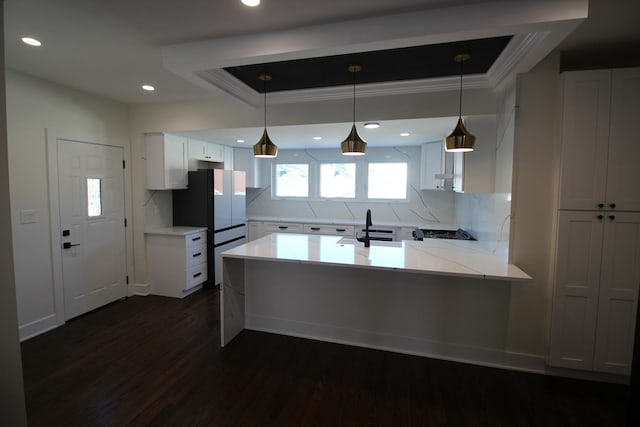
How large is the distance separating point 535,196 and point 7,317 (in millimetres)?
3490

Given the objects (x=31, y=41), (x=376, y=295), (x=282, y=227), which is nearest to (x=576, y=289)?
(x=376, y=295)

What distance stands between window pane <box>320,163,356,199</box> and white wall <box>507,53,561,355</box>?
326cm

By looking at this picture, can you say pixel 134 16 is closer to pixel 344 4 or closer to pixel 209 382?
pixel 344 4

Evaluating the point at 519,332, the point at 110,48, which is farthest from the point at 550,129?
the point at 110,48

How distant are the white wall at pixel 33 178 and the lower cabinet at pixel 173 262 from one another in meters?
1.09

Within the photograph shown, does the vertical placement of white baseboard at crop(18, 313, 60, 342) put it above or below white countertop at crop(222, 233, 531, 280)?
below

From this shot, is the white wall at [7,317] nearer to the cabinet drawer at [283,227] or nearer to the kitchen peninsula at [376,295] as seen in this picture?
the kitchen peninsula at [376,295]

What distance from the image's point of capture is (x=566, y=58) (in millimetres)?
2416

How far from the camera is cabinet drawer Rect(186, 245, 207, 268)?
4.03 meters

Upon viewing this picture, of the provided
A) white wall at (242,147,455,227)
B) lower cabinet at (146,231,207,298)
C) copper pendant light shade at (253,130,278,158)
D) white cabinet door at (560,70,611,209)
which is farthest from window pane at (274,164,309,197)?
white cabinet door at (560,70,611,209)

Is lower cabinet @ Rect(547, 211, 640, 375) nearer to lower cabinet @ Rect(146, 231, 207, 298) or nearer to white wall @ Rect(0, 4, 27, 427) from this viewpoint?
white wall @ Rect(0, 4, 27, 427)

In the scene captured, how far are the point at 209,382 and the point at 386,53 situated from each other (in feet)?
9.29

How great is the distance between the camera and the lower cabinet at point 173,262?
398 centimetres

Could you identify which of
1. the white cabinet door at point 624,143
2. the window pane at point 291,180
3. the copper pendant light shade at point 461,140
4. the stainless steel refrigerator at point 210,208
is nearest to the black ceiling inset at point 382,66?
the copper pendant light shade at point 461,140
